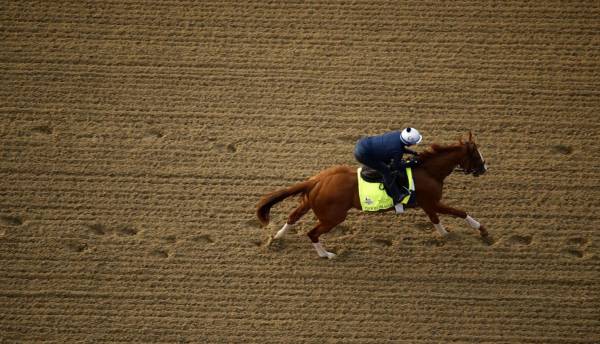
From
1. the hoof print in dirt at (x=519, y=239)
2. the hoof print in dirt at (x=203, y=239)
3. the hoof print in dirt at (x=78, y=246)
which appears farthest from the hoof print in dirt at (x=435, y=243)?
the hoof print in dirt at (x=78, y=246)

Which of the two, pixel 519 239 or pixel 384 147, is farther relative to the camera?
pixel 519 239

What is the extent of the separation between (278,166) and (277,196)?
3.02ft

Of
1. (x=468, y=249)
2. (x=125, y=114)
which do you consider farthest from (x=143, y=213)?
(x=468, y=249)

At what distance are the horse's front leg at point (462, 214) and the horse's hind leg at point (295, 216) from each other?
48.2 inches

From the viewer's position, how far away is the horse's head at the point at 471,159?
5.44 meters

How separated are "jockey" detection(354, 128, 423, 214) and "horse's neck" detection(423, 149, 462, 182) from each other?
0.28 meters

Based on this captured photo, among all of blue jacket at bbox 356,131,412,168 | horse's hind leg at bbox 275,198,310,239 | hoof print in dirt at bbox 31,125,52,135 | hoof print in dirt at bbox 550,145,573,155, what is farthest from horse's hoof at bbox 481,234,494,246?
hoof print in dirt at bbox 31,125,52,135

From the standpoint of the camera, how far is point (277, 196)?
569 centimetres

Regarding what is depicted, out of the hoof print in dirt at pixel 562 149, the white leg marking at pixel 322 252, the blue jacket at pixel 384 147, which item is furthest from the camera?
the hoof print in dirt at pixel 562 149

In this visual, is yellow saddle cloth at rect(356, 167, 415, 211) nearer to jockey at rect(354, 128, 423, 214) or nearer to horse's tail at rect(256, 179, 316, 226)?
jockey at rect(354, 128, 423, 214)

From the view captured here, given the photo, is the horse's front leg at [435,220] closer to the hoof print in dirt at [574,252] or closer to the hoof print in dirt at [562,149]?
the hoof print in dirt at [574,252]

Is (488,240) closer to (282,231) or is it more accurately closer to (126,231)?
(282,231)

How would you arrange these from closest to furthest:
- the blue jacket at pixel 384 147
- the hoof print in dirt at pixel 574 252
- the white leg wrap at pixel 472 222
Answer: the blue jacket at pixel 384 147 < the white leg wrap at pixel 472 222 < the hoof print in dirt at pixel 574 252

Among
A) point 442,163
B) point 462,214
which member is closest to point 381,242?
point 462,214
